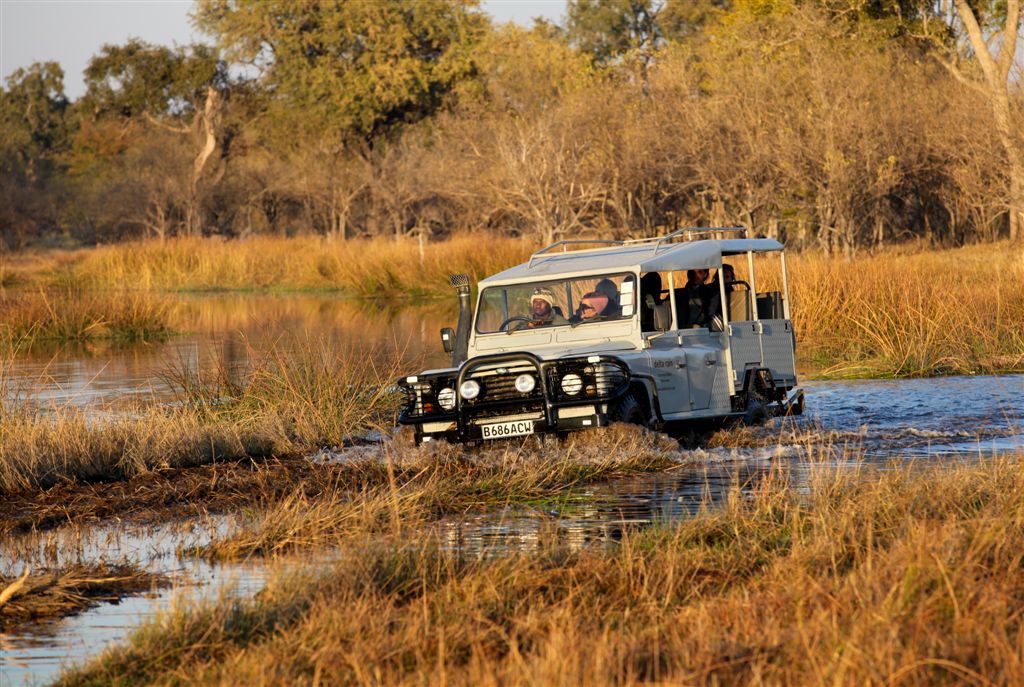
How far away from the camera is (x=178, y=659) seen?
598cm

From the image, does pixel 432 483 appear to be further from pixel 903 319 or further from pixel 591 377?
pixel 903 319

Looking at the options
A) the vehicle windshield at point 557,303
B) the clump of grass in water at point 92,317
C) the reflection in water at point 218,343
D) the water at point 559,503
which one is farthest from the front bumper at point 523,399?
the clump of grass in water at point 92,317

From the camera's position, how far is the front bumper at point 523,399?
11.2 metres

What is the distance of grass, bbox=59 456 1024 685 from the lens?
5.23m

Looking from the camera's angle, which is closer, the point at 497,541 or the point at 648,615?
the point at 648,615

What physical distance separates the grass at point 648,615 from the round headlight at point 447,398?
3.73 meters

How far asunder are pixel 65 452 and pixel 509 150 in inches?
1110

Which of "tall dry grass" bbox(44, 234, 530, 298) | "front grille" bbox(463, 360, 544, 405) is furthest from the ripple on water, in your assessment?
"tall dry grass" bbox(44, 234, 530, 298)

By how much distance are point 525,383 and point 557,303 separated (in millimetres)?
1545

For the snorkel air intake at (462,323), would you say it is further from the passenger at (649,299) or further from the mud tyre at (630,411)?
the mud tyre at (630,411)

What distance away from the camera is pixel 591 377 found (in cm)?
1123

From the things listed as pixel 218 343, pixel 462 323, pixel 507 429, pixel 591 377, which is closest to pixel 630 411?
pixel 591 377

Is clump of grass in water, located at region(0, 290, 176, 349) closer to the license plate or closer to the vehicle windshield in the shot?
the vehicle windshield

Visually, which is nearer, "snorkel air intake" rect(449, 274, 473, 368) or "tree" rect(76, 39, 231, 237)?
"snorkel air intake" rect(449, 274, 473, 368)
